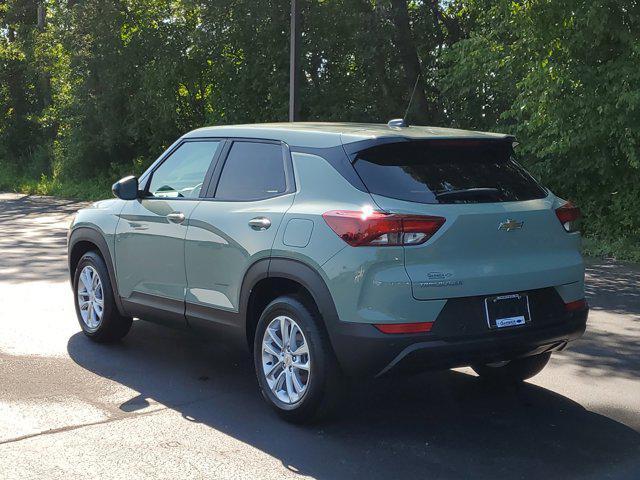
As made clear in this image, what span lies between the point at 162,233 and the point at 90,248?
1352 millimetres

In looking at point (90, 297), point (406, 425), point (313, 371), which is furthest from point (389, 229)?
point (90, 297)

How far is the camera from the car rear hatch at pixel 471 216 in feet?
15.4

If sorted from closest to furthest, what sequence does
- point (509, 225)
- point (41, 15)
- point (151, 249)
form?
point (509, 225), point (151, 249), point (41, 15)

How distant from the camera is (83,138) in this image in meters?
27.3

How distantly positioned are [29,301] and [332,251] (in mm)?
4971

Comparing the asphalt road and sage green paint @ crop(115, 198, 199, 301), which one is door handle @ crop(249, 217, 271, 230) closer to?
sage green paint @ crop(115, 198, 199, 301)

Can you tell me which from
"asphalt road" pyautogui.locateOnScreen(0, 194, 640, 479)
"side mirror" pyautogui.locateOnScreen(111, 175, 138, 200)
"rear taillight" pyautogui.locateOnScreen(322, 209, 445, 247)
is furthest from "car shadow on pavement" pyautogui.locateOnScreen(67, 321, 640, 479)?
"side mirror" pyautogui.locateOnScreen(111, 175, 138, 200)

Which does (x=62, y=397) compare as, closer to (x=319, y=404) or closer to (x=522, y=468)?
(x=319, y=404)

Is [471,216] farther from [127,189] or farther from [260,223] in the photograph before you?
[127,189]

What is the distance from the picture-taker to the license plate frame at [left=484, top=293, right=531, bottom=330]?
4.80 m

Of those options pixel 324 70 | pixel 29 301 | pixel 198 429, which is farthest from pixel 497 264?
pixel 324 70

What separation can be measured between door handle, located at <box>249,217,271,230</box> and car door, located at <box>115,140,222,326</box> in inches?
28.4

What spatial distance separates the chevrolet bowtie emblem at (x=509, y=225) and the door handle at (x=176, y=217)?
214 centimetres

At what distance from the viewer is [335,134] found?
5.20 m
